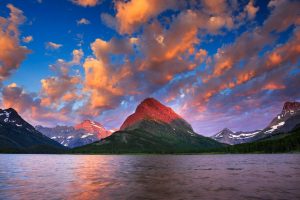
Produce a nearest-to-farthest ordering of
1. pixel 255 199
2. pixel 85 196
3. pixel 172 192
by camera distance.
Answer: pixel 255 199 → pixel 85 196 → pixel 172 192

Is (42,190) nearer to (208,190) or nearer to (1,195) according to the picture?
(1,195)

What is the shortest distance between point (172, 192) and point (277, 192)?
50.4 feet

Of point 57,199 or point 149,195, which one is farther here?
point 149,195

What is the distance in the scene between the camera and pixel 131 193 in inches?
1775

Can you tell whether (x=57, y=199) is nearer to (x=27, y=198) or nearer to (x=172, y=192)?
(x=27, y=198)

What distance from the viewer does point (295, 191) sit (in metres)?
44.4

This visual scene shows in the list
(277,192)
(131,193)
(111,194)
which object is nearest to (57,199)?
(111,194)

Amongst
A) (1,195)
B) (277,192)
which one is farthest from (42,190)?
(277,192)

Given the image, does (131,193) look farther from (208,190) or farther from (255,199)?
(255,199)

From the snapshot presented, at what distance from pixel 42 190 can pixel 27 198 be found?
8.22 metres

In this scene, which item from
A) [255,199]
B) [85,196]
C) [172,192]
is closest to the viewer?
[255,199]

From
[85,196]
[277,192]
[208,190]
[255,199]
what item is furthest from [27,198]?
Answer: [277,192]

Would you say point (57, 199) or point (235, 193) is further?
point (235, 193)

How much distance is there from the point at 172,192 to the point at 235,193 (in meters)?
9.28
